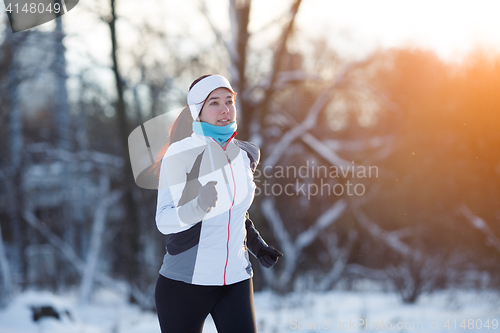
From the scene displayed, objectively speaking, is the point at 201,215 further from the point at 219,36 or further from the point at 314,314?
the point at 219,36

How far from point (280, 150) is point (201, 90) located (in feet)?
9.03

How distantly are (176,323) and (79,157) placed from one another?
3565 mm

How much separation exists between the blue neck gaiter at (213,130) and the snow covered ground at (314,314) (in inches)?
96.8

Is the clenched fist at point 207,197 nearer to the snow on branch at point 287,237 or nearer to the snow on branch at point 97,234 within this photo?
the snow on branch at point 287,237

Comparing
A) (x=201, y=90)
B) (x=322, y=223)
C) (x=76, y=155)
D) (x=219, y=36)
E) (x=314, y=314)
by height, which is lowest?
(x=314, y=314)

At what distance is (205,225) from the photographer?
5.30ft

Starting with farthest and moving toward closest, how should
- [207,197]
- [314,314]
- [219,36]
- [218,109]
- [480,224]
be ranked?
1. [480,224]
2. [219,36]
3. [314,314]
4. [218,109]
5. [207,197]

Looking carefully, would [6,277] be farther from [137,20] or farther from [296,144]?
[296,144]

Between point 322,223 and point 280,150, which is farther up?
point 280,150

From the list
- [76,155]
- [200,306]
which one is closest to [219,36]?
[76,155]

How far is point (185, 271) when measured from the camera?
1.61 m

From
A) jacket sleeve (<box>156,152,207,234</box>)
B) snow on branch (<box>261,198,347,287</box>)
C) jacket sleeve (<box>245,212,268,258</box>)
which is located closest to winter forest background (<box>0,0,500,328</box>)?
snow on branch (<box>261,198,347,287</box>)

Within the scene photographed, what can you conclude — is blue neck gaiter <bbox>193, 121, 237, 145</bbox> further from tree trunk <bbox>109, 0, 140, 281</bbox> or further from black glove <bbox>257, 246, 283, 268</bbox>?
tree trunk <bbox>109, 0, 140, 281</bbox>

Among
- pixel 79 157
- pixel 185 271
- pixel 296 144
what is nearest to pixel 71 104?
pixel 79 157
